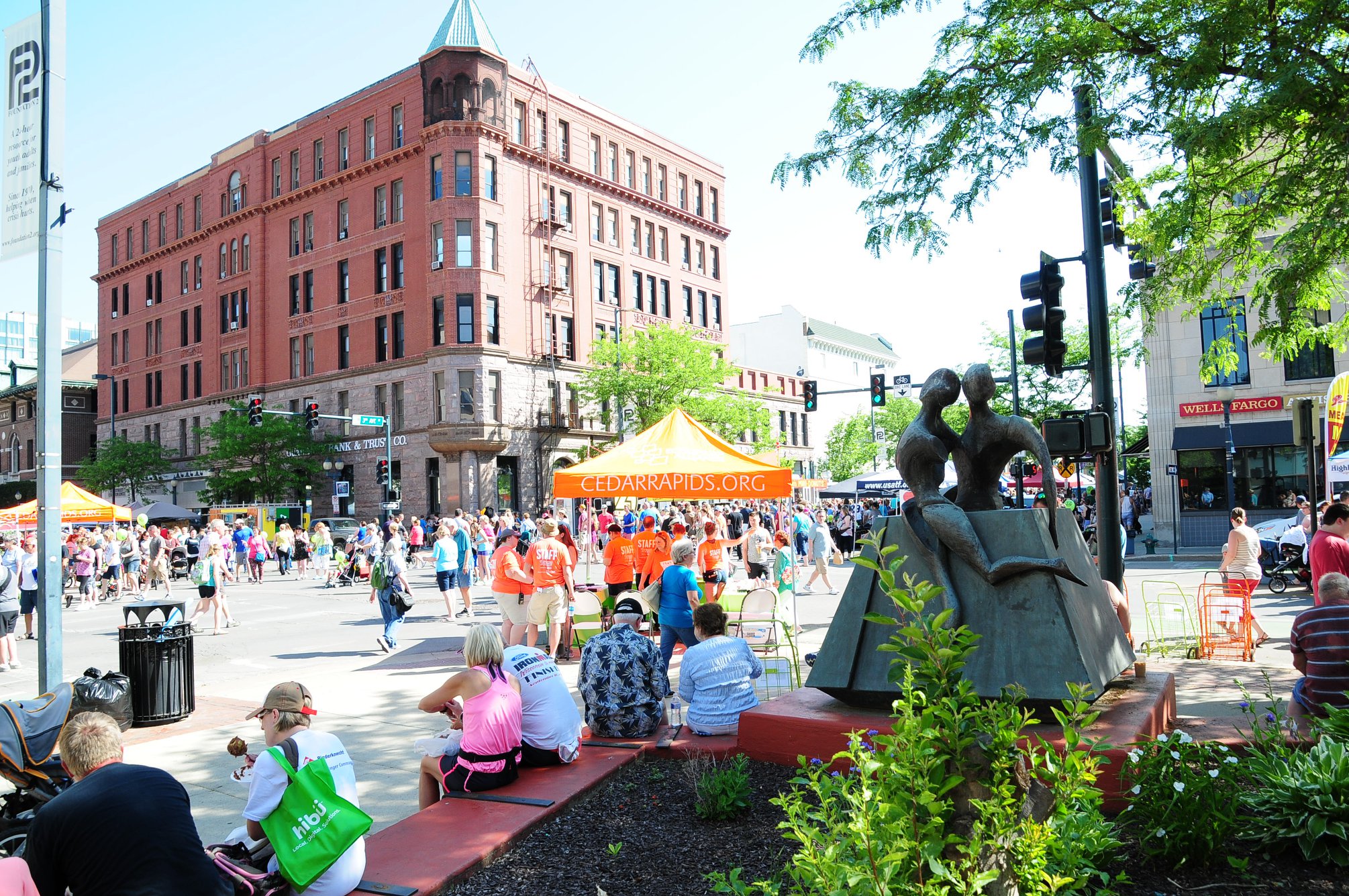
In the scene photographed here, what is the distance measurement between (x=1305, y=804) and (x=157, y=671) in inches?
363

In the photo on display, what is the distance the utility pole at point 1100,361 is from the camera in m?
9.30

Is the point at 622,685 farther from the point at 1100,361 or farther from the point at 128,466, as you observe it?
the point at 128,466

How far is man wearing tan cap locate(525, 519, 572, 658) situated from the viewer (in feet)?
39.4

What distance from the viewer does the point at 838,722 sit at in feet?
18.9

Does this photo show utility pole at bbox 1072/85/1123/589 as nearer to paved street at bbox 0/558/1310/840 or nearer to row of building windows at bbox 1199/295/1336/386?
paved street at bbox 0/558/1310/840

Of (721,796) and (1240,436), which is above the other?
(1240,436)

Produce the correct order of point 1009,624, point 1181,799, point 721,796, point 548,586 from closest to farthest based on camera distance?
1. point 1181,799
2. point 721,796
3. point 1009,624
4. point 548,586

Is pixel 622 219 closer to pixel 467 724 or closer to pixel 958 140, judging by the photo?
pixel 958 140

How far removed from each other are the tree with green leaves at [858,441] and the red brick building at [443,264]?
30.5 m

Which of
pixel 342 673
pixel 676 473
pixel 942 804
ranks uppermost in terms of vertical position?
pixel 676 473

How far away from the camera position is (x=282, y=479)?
156ft

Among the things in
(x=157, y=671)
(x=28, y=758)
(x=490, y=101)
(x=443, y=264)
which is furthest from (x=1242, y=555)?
(x=490, y=101)

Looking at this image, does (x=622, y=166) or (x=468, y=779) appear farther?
(x=622, y=166)

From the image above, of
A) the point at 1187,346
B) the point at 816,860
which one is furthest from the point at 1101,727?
the point at 1187,346
